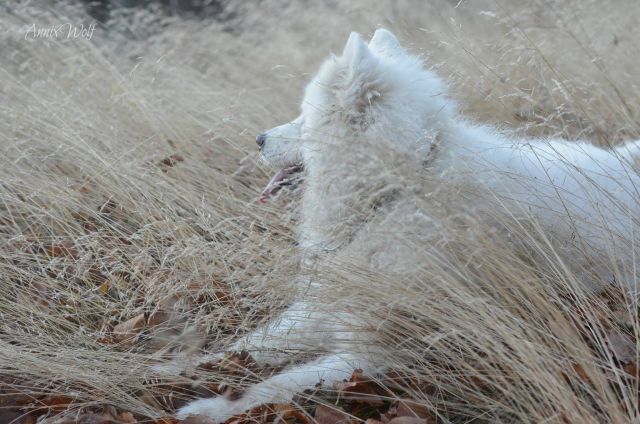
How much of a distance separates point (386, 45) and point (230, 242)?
973mm

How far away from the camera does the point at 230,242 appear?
8.95 ft

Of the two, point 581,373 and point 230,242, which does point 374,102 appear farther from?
point 581,373

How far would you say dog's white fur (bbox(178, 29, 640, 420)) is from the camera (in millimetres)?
2055

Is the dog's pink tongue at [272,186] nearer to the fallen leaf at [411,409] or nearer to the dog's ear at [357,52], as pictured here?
the dog's ear at [357,52]

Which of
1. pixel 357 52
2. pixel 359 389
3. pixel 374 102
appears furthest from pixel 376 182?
pixel 359 389

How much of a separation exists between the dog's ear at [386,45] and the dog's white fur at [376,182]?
2cm

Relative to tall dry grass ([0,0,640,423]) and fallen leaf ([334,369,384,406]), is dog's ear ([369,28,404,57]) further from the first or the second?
fallen leaf ([334,369,384,406])

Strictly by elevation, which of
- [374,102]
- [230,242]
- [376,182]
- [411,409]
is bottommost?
[230,242]

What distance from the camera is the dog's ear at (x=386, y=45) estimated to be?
246cm

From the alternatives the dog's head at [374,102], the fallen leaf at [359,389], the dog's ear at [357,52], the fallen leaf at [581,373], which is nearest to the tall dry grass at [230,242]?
the fallen leaf at [581,373]

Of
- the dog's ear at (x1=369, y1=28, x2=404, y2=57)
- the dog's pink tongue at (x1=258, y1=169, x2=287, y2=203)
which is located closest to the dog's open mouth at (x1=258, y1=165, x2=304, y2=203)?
the dog's pink tongue at (x1=258, y1=169, x2=287, y2=203)

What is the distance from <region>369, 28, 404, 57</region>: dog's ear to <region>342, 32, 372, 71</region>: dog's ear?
0.26 meters

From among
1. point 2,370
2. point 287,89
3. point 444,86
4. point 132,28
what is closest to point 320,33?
point 287,89

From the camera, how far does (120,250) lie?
266cm
